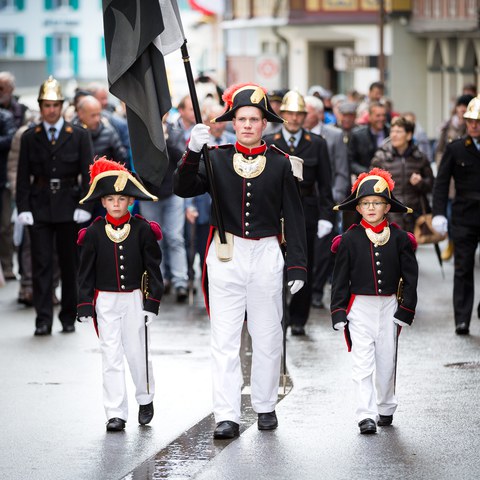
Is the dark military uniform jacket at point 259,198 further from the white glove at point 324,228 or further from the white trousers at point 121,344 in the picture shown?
the white glove at point 324,228

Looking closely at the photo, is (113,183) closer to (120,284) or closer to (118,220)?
(118,220)

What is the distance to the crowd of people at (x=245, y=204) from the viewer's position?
9.32 m

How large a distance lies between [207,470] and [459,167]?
18.3ft

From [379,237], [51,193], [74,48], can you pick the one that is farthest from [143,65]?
[74,48]

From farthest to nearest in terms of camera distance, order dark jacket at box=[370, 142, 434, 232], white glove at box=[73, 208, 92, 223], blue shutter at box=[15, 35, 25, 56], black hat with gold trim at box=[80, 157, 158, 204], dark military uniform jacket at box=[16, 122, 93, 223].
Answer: blue shutter at box=[15, 35, 25, 56]
dark jacket at box=[370, 142, 434, 232]
dark military uniform jacket at box=[16, 122, 93, 223]
white glove at box=[73, 208, 92, 223]
black hat with gold trim at box=[80, 157, 158, 204]

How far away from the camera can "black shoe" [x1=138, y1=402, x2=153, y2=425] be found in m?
9.57

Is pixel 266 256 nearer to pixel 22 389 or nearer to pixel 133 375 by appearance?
pixel 133 375

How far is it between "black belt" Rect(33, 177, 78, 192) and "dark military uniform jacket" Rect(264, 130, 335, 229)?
1728 mm

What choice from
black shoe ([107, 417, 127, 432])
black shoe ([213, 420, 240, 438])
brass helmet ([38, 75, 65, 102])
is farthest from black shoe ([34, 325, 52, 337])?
black shoe ([213, 420, 240, 438])

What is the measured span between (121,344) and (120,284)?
14.5 inches

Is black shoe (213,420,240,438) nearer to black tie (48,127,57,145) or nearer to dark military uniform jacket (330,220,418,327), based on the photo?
dark military uniform jacket (330,220,418,327)

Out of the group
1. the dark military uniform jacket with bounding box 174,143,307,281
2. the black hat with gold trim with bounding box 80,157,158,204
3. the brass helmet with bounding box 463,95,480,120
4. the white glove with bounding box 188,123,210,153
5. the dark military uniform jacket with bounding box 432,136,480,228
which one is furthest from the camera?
the dark military uniform jacket with bounding box 432,136,480,228

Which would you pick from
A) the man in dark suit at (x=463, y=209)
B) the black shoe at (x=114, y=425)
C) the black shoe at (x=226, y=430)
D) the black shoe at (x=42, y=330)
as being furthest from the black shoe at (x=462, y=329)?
the black shoe at (x=114, y=425)

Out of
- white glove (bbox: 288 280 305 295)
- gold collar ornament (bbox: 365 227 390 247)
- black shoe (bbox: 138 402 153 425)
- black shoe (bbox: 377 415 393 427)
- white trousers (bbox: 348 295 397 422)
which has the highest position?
gold collar ornament (bbox: 365 227 390 247)
